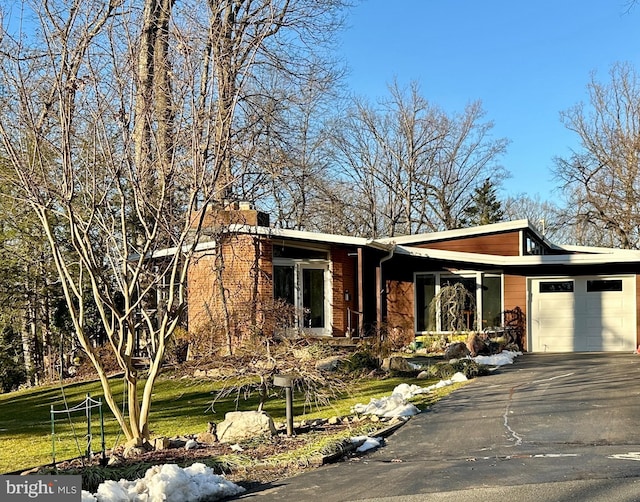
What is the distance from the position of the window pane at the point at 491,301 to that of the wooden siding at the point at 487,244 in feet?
4.30

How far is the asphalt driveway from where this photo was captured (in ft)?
19.1

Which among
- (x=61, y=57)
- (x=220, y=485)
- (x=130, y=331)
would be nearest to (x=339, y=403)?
(x=130, y=331)

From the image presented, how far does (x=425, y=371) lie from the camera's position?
1395 centimetres

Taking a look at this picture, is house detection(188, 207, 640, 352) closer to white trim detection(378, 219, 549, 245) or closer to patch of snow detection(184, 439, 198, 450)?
white trim detection(378, 219, 549, 245)

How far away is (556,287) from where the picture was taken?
61.3ft

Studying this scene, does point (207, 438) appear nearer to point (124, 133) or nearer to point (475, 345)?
point (124, 133)

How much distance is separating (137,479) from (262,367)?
115 inches

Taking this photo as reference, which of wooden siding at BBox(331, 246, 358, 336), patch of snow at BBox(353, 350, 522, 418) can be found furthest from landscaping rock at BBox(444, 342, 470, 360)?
wooden siding at BBox(331, 246, 358, 336)

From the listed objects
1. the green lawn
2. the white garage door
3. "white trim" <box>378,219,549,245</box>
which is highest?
"white trim" <box>378,219,549,245</box>

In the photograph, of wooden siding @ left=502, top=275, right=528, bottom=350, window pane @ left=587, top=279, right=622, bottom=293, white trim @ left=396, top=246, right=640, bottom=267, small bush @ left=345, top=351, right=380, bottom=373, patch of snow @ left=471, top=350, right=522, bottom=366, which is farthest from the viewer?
wooden siding @ left=502, top=275, right=528, bottom=350

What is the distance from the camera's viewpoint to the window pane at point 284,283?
18.4 m

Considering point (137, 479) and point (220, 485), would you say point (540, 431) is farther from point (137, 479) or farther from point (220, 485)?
point (137, 479)

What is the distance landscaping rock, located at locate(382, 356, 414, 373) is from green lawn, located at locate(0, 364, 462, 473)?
0.81m

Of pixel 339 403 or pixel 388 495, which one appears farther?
pixel 339 403
